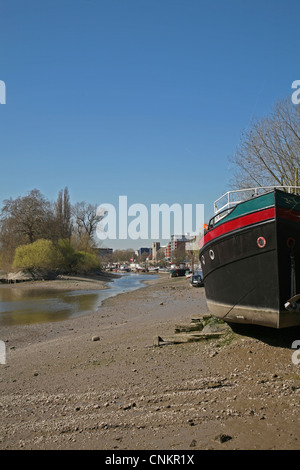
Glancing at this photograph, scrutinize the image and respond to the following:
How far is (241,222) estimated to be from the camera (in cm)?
683

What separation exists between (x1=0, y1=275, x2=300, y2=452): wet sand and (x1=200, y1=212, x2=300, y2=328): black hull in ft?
2.28

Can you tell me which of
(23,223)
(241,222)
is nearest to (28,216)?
(23,223)

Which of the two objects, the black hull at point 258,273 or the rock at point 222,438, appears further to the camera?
the black hull at point 258,273

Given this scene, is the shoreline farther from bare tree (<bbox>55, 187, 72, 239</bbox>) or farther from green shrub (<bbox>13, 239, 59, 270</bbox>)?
bare tree (<bbox>55, 187, 72, 239</bbox>)

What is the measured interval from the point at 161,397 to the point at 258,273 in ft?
8.83

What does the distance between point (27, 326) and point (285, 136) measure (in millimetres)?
13465

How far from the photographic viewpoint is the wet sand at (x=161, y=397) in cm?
414

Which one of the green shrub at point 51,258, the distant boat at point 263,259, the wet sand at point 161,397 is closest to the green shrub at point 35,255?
the green shrub at point 51,258

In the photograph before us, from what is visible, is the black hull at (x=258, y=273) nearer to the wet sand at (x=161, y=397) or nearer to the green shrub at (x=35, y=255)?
the wet sand at (x=161, y=397)

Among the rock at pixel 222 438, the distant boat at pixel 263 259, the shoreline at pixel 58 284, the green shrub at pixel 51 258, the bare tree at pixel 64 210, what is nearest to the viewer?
the rock at pixel 222 438

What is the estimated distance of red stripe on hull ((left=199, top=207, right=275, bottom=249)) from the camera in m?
6.29

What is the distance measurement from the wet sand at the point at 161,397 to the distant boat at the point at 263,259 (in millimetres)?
790

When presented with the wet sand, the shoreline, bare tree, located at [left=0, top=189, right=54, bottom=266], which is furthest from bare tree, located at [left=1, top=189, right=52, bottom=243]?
the wet sand

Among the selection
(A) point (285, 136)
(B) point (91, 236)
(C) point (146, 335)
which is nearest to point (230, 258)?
(C) point (146, 335)
